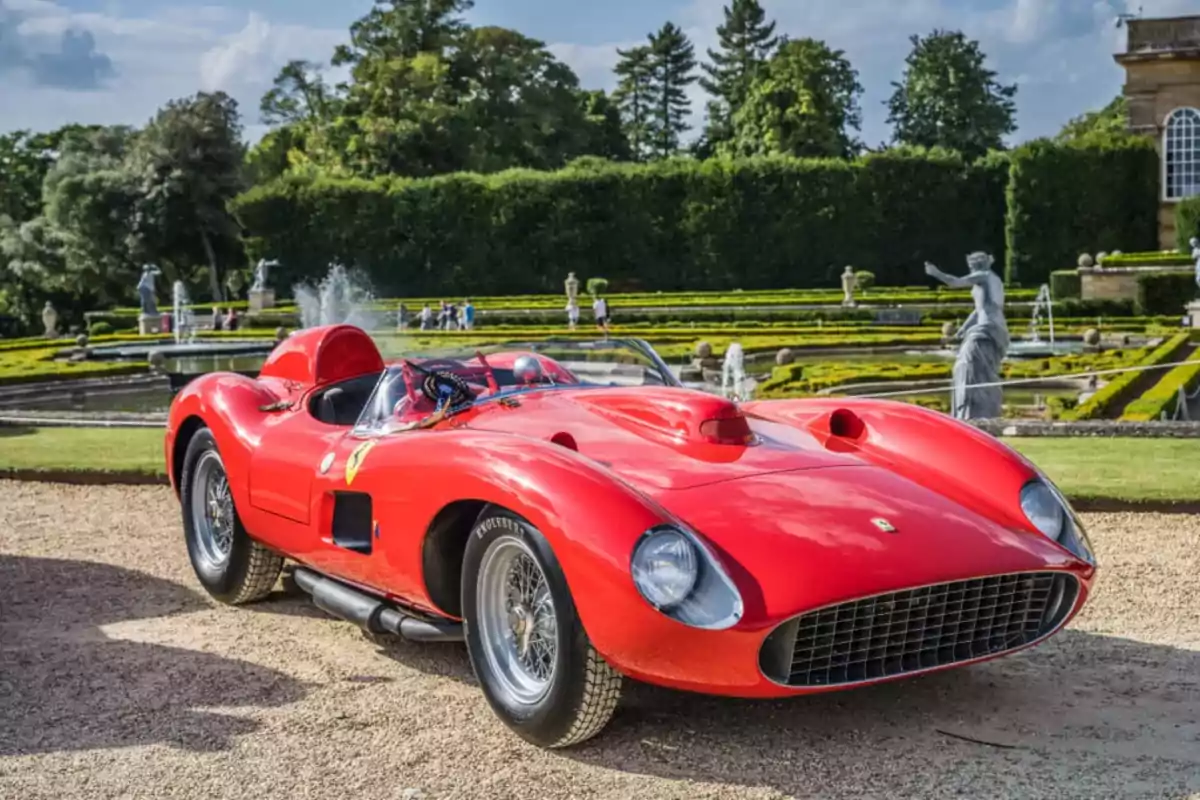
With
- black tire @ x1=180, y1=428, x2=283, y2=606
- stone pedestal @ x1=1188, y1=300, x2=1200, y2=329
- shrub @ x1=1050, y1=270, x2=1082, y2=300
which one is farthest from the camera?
shrub @ x1=1050, y1=270, x2=1082, y2=300

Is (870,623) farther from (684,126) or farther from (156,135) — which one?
(684,126)

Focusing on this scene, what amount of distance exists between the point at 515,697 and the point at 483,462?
0.72 metres

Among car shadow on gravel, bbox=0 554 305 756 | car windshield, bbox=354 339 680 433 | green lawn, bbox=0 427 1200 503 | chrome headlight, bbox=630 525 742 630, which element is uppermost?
car windshield, bbox=354 339 680 433

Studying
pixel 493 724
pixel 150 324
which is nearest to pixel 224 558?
pixel 493 724

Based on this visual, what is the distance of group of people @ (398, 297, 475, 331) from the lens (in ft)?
124

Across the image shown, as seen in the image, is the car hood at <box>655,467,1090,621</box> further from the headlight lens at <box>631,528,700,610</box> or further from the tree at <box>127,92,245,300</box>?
the tree at <box>127,92,245,300</box>

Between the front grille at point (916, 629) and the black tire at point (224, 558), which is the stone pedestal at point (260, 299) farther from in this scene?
the front grille at point (916, 629)

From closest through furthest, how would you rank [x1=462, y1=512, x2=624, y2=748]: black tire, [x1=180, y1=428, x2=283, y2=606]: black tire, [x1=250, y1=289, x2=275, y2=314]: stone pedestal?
1. [x1=462, y1=512, x2=624, y2=748]: black tire
2. [x1=180, y1=428, x2=283, y2=606]: black tire
3. [x1=250, y1=289, x2=275, y2=314]: stone pedestal

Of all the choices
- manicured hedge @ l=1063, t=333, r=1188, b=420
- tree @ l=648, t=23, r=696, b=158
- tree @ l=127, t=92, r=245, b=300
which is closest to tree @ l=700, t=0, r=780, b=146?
tree @ l=648, t=23, r=696, b=158

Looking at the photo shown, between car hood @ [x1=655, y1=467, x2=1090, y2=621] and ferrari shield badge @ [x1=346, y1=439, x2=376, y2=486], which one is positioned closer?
car hood @ [x1=655, y1=467, x2=1090, y2=621]

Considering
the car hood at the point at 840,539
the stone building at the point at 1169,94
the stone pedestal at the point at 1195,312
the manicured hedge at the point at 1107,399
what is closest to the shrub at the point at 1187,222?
the stone building at the point at 1169,94

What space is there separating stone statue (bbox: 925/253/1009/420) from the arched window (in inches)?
1390

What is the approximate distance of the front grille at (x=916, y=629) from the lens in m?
3.81

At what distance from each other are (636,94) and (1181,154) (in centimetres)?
4858
